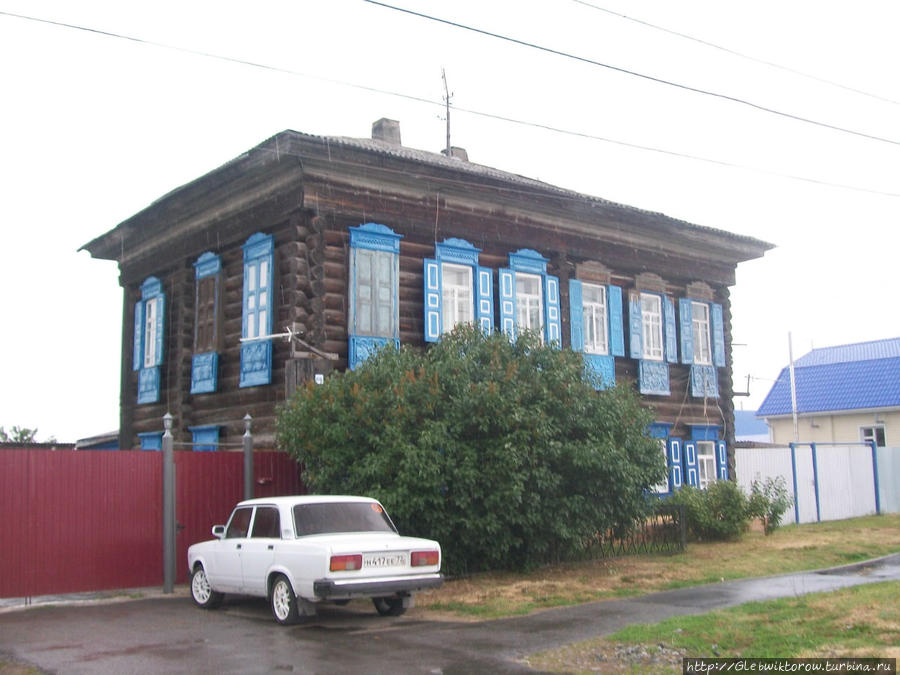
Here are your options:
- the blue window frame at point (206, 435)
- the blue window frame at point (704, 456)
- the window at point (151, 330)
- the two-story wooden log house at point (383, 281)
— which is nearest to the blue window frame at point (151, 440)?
the two-story wooden log house at point (383, 281)

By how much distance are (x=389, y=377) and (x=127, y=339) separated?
38.4ft

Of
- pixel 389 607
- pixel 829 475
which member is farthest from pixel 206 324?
pixel 829 475

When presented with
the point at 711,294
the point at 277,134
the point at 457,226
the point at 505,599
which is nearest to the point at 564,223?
the point at 457,226

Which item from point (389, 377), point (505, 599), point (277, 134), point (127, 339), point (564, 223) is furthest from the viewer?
point (127, 339)

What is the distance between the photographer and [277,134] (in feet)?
55.7

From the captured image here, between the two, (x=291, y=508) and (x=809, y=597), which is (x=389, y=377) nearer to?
(x=291, y=508)

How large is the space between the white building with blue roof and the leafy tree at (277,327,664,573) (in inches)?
1066

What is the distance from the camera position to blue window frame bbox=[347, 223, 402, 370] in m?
18.0

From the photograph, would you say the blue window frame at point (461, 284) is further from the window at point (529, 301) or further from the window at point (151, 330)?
the window at point (151, 330)

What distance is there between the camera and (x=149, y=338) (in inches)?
897

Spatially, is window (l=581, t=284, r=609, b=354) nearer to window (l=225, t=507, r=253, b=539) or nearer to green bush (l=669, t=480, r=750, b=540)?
green bush (l=669, t=480, r=750, b=540)

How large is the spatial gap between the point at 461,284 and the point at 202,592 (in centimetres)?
947

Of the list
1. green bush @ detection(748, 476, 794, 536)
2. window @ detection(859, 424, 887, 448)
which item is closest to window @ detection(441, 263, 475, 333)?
green bush @ detection(748, 476, 794, 536)

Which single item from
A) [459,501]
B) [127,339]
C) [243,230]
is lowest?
[459,501]
